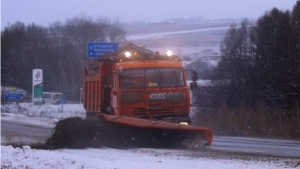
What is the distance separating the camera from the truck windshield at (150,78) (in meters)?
17.6

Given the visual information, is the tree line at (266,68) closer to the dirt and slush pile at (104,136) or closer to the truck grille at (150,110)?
the truck grille at (150,110)

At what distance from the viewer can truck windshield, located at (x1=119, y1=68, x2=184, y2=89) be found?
57.7 feet

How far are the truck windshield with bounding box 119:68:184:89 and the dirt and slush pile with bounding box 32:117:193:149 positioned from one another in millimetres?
1754

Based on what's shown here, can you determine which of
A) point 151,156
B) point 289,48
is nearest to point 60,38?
point 289,48

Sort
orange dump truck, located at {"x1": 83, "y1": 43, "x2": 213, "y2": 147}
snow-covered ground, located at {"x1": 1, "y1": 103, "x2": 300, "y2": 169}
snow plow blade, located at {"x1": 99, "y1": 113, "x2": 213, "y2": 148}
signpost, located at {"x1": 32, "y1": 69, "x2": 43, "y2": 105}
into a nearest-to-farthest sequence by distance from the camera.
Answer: snow-covered ground, located at {"x1": 1, "y1": 103, "x2": 300, "y2": 169}, snow plow blade, located at {"x1": 99, "y1": 113, "x2": 213, "y2": 148}, orange dump truck, located at {"x1": 83, "y1": 43, "x2": 213, "y2": 147}, signpost, located at {"x1": 32, "y1": 69, "x2": 43, "y2": 105}

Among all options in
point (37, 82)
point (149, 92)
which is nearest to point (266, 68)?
point (37, 82)

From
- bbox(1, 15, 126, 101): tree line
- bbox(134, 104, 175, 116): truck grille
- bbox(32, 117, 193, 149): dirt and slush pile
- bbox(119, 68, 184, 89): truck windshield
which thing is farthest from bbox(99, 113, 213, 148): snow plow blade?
bbox(1, 15, 126, 101): tree line

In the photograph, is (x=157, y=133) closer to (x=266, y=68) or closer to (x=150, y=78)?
(x=150, y=78)

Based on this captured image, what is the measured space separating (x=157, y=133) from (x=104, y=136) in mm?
1480

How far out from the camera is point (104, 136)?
16.0m

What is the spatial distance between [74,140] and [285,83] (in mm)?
30521

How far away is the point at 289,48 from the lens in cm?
4391

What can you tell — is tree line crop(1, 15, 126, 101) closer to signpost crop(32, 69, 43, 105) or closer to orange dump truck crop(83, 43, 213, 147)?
signpost crop(32, 69, 43, 105)

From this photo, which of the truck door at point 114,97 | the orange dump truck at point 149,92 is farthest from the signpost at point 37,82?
the truck door at point 114,97
